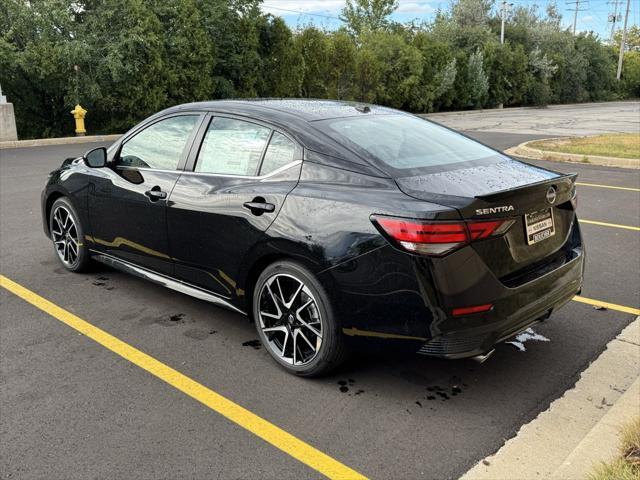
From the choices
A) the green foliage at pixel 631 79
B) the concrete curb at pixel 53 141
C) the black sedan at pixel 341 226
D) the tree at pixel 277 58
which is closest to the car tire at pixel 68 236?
the black sedan at pixel 341 226

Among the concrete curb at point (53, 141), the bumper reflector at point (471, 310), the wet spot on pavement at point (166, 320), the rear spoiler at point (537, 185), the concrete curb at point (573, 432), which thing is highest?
the rear spoiler at point (537, 185)

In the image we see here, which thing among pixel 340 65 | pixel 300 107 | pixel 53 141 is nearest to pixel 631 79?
pixel 340 65

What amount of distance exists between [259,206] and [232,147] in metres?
→ 0.59

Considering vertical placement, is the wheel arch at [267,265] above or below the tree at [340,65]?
below

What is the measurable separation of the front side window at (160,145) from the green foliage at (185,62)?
14544 millimetres

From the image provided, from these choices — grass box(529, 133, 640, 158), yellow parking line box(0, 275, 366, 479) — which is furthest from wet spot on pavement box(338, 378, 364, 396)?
grass box(529, 133, 640, 158)

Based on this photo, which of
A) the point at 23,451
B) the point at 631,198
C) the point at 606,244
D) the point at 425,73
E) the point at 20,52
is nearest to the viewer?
the point at 23,451

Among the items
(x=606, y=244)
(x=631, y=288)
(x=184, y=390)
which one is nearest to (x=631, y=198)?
(x=606, y=244)

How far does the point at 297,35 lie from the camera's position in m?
26.3

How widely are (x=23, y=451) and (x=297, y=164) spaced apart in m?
2.07

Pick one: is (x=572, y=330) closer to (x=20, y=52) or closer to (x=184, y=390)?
(x=184, y=390)

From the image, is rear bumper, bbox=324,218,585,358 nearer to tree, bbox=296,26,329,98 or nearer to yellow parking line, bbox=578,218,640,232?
yellow parking line, bbox=578,218,640,232

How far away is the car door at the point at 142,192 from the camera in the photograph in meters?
4.26

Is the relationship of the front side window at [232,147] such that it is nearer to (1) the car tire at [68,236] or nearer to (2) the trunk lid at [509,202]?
(2) the trunk lid at [509,202]
